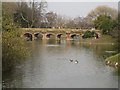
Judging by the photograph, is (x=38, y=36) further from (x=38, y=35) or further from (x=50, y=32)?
(x=50, y=32)

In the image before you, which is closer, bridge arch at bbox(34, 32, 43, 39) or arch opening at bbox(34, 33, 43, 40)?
bridge arch at bbox(34, 32, 43, 39)

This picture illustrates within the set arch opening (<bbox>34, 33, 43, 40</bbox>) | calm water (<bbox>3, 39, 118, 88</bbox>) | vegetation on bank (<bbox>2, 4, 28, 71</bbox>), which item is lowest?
arch opening (<bbox>34, 33, 43, 40</bbox>)

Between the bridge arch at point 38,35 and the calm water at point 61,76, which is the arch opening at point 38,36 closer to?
the bridge arch at point 38,35

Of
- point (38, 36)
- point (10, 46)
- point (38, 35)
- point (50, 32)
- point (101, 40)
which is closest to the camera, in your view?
point (10, 46)

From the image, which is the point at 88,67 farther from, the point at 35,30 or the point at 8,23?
the point at 35,30

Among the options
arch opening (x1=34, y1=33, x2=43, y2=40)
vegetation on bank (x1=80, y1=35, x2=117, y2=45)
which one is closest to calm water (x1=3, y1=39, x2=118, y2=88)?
vegetation on bank (x1=80, y1=35, x2=117, y2=45)

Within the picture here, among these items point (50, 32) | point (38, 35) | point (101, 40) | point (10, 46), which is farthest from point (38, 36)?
point (10, 46)

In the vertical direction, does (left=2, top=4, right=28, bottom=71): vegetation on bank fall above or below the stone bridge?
above

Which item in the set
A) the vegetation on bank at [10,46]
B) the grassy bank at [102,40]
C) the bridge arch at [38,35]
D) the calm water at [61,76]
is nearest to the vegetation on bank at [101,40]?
the grassy bank at [102,40]

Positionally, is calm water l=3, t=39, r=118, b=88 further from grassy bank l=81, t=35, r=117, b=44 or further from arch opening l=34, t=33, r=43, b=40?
arch opening l=34, t=33, r=43, b=40

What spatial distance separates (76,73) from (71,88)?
6656mm

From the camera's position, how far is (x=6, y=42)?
88.5 feet

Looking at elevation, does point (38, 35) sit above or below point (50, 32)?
below

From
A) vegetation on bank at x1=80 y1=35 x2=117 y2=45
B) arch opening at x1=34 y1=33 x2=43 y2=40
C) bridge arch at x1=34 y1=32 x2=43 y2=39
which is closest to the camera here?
vegetation on bank at x1=80 y1=35 x2=117 y2=45
